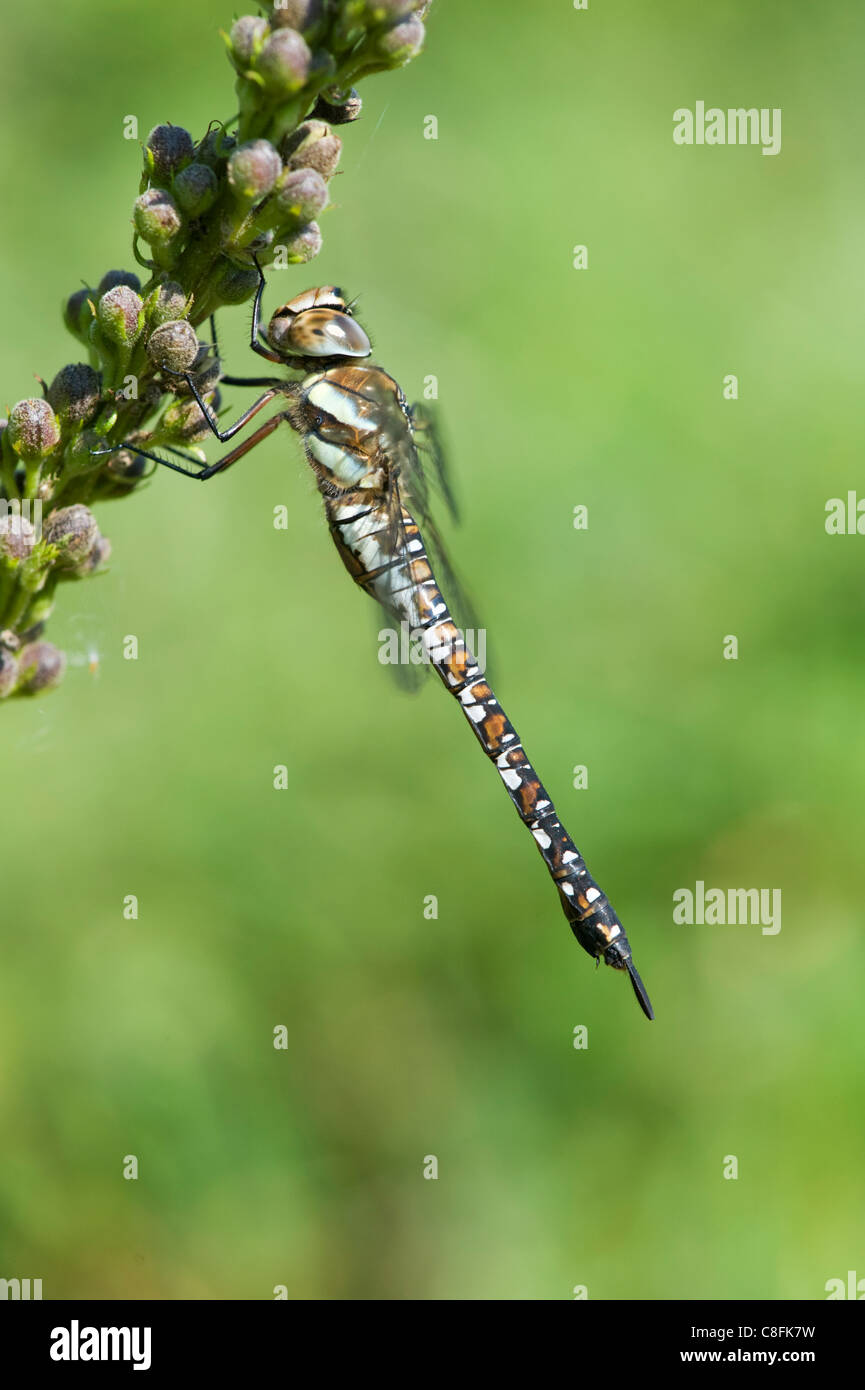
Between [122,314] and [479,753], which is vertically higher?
[122,314]

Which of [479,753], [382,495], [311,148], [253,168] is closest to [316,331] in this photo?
[382,495]

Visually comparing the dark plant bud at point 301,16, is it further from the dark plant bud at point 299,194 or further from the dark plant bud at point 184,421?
the dark plant bud at point 184,421

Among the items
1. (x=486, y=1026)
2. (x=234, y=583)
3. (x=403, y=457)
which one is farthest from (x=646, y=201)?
(x=486, y=1026)

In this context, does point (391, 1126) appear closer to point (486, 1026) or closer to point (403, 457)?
point (486, 1026)

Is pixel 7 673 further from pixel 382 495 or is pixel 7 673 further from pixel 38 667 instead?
pixel 382 495

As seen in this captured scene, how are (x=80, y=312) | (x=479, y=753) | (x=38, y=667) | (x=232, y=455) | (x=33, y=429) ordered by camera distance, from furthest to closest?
(x=479, y=753), (x=232, y=455), (x=80, y=312), (x=38, y=667), (x=33, y=429)

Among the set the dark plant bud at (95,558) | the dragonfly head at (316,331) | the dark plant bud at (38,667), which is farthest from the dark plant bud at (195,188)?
the dark plant bud at (38,667)

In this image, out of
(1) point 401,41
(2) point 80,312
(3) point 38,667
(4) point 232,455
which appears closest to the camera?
(1) point 401,41
